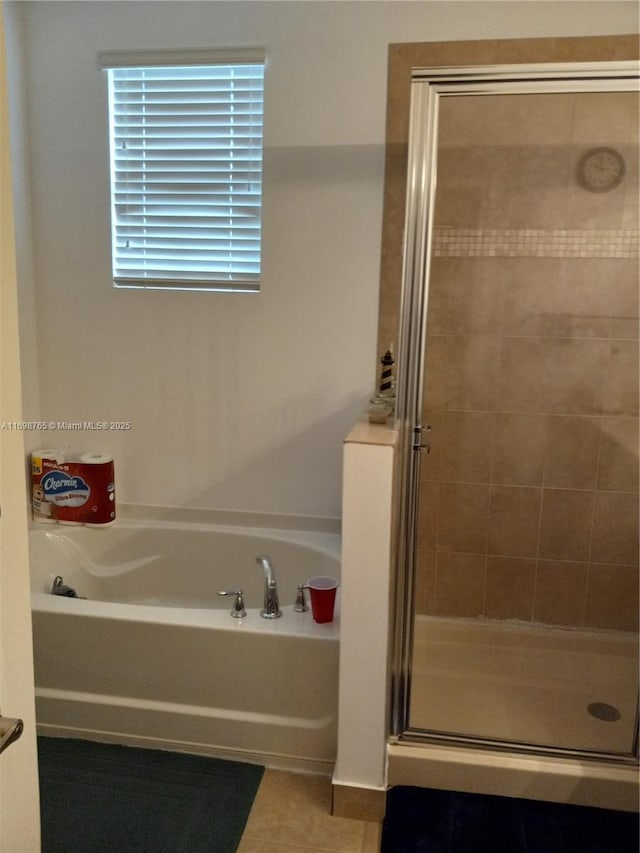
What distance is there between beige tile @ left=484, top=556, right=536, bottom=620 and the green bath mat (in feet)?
3.78

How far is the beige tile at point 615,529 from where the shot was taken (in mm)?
2576

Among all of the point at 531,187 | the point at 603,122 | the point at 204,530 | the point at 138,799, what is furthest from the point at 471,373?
the point at 138,799

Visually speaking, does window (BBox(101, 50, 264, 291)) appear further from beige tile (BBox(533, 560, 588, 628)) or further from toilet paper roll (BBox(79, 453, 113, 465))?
beige tile (BBox(533, 560, 588, 628))

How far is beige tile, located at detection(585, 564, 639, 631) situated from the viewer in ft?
8.42

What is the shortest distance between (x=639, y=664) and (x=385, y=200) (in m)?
1.81

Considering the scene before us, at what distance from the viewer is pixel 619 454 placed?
2568 millimetres

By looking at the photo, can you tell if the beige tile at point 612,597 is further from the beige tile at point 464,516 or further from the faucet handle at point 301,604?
the faucet handle at point 301,604

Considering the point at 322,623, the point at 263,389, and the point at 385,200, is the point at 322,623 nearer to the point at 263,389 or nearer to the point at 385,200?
the point at 263,389

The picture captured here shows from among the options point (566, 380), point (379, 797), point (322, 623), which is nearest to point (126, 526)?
point (322, 623)

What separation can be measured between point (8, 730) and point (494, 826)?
1.46 metres

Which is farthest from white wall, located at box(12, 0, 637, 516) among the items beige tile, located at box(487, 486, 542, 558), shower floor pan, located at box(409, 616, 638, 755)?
shower floor pan, located at box(409, 616, 638, 755)

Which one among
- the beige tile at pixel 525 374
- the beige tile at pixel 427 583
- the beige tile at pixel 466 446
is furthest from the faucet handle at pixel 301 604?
the beige tile at pixel 525 374

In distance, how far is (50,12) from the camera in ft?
8.36

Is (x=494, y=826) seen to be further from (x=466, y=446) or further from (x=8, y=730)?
(x=8, y=730)
